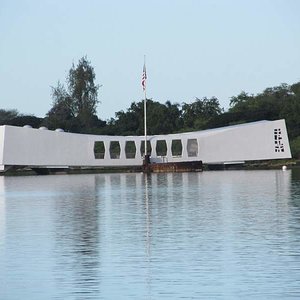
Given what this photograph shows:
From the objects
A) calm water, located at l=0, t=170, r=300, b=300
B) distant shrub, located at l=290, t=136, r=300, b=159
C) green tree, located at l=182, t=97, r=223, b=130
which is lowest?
calm water, located at l=0, t=170, r=300, b=300

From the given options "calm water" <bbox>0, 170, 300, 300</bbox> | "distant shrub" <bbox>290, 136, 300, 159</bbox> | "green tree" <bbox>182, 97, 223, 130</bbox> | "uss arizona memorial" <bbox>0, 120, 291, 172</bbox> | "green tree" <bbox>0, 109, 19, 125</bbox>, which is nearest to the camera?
"calm water" <bbox>0, 170, 300, 300</bbox>

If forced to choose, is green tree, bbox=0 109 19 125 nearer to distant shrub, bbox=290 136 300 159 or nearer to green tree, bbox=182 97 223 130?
green tree, bbox=182 97 223 130

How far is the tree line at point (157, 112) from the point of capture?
78.2 metres

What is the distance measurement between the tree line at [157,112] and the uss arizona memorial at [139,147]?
42.8 feet

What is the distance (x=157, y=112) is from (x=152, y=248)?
217 ft

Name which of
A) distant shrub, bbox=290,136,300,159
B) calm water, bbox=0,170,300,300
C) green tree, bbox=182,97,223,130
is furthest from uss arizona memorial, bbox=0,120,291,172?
calm water, bbox=0,170,300,300

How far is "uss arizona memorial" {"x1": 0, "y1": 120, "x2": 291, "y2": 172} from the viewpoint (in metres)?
62.1

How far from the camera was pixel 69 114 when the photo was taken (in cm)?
8988

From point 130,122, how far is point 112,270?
228ft

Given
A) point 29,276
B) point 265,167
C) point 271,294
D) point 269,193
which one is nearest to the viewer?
point 271,294

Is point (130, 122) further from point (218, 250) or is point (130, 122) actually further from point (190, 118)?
point (218, 250)

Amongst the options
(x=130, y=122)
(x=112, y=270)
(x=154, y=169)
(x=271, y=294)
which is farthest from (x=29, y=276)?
(x=130, y=122)

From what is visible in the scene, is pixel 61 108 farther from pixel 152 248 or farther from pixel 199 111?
pixel 152 248

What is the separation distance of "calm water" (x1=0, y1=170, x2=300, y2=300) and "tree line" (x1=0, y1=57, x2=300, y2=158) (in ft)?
156
